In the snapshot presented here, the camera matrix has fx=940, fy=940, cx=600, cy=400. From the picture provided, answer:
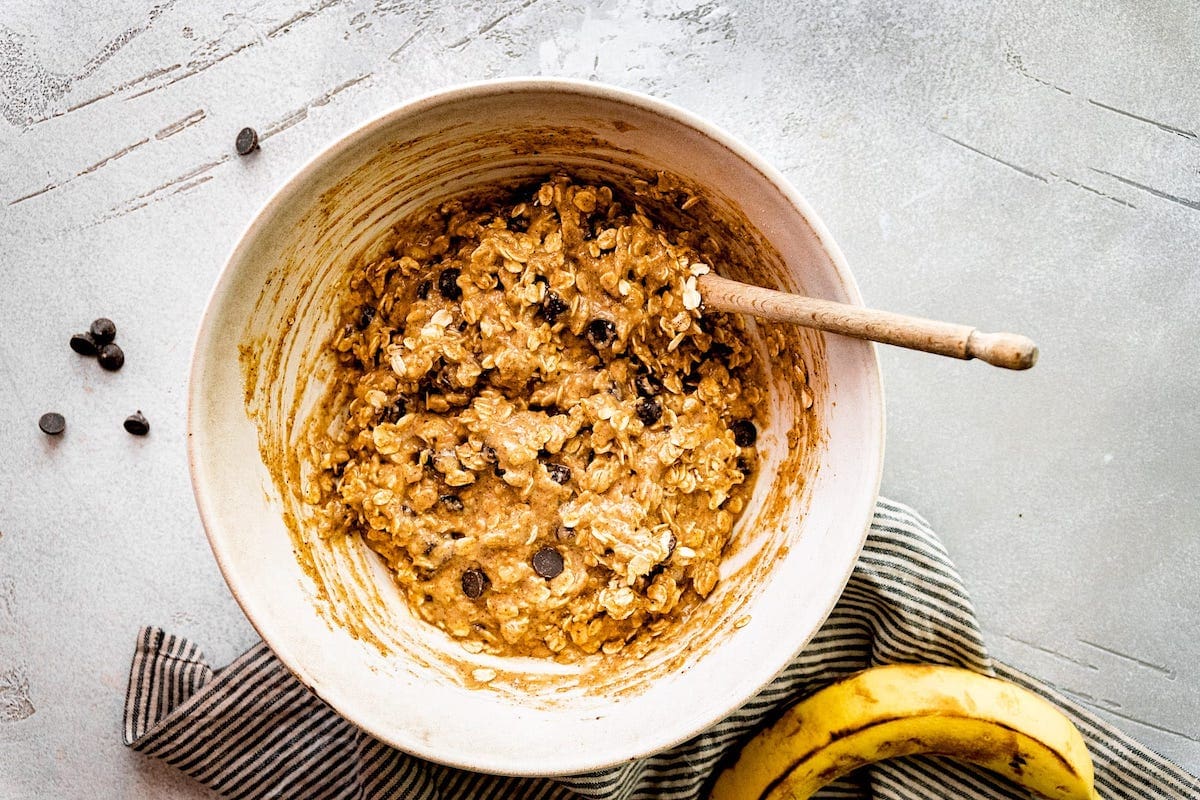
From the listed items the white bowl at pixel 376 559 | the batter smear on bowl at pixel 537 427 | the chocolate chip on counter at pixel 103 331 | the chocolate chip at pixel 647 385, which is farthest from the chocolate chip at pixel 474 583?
the chocolate chip on counter at pixel 103 331

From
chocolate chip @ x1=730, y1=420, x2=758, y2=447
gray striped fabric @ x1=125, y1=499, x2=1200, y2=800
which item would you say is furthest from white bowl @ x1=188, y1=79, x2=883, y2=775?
gray striped fabric @ x1=125, y1=499, x2=1200, y2=800

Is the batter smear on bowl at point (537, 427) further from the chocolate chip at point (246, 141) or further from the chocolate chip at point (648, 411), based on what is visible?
the chocolate chip at point (246, 141)

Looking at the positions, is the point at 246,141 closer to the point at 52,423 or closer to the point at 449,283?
the point at 449,283

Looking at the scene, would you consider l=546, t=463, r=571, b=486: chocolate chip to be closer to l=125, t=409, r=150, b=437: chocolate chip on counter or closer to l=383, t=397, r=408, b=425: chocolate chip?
l=383, t=397, r=408, b=425: chocolate chip

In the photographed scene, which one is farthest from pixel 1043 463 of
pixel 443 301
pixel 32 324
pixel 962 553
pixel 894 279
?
pixel 32 324

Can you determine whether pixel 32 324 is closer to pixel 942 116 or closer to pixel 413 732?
pixel 413 732

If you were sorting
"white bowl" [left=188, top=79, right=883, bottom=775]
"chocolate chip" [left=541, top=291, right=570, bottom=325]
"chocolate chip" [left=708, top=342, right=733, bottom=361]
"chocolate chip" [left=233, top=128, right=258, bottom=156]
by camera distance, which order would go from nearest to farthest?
"white bowl" [left=188, top=79, right=883, bottom=775] → "chocolate chip" [left=541, top=291, right=570, bottom=325] → "chocolate chip" [left=708, top=342, right=733, bottom=361] → "chocolate chip" [left=233, top=128, right=258, bottom=156]
